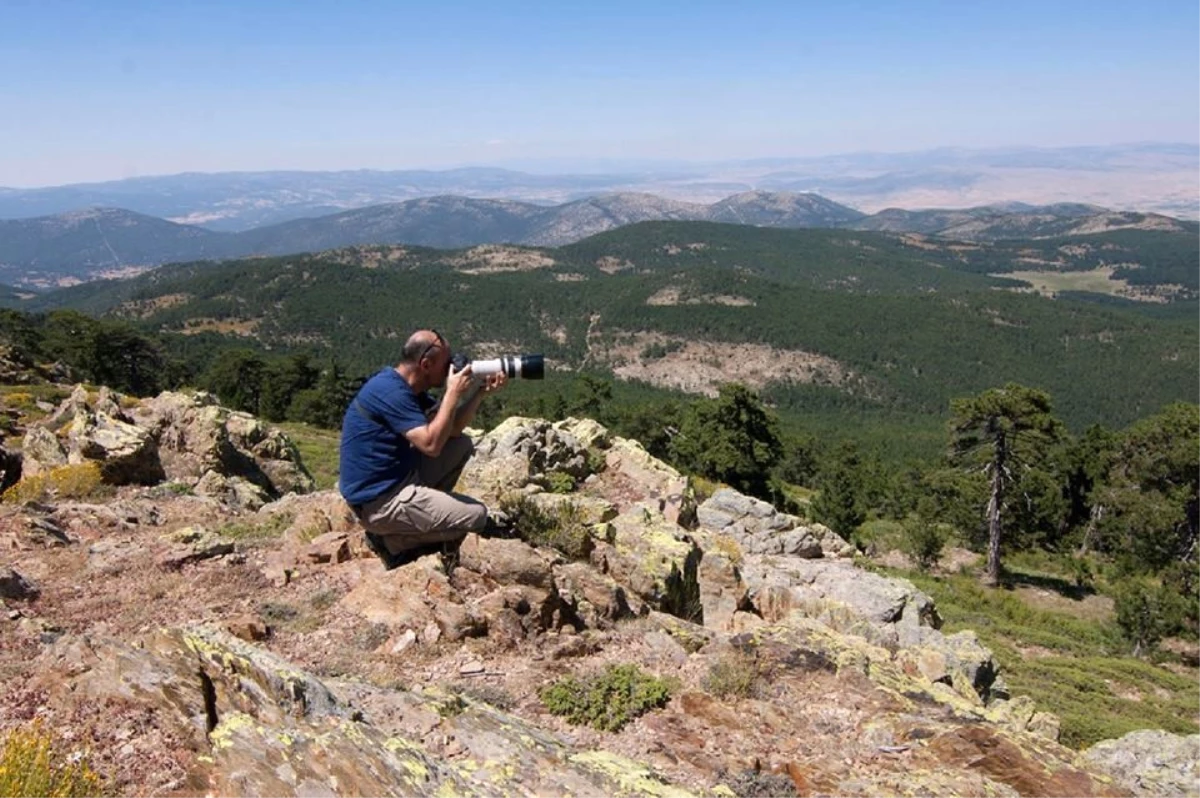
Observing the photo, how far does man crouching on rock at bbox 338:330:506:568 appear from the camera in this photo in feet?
25.5

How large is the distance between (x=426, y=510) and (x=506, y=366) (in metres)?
2.09

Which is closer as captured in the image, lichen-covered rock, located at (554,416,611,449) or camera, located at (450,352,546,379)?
camera, located at (450,352,546,379)

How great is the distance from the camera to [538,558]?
28.8 ft

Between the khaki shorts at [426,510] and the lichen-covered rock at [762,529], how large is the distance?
12534 mm

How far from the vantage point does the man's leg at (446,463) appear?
898 cm

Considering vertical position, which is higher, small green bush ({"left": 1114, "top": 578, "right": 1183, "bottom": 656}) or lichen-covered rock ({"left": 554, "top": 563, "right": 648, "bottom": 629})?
lichen-covered rock ({"left": 554, "top": 563, "right": 648, "bottom": 629})

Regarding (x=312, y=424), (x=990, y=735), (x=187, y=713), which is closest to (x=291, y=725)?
(x=187, y=713)

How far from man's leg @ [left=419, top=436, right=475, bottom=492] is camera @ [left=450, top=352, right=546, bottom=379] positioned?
50.3 inches

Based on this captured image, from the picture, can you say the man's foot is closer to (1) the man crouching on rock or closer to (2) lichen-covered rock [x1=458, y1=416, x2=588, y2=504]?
(1) the man crouching on rock

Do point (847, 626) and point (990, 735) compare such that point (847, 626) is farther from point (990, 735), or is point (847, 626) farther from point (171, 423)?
point (171, 423)

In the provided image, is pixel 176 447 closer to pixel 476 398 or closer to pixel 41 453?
pixel 41 453

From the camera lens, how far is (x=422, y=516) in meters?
8.52

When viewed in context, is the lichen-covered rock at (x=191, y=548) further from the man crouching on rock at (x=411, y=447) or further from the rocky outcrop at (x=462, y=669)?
the man crouching on rock at (x=411, y=447)

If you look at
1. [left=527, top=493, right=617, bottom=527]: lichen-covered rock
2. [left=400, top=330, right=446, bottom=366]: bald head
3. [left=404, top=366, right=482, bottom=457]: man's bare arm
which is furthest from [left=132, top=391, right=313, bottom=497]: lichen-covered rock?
[left=404, top=366, right=482, bottom=457]: man's bare arm
